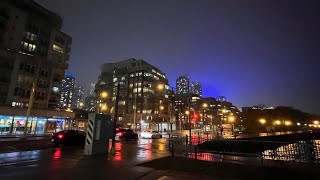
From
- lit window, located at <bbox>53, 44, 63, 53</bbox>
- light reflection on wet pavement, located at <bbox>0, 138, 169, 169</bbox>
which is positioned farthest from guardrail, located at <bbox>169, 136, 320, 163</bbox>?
lit window, located at <bbox>53, 44, 63, 53</bbox>

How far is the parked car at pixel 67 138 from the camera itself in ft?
76.2

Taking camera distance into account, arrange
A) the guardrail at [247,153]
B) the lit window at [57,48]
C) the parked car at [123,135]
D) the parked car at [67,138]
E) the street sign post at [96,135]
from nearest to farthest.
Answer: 1. the guardrail at [247,153]
2. the street sign post at [96,135]
3. the parked car at [67,138]
4. the parked car at [123,135]
5. the lit window at [57,48]

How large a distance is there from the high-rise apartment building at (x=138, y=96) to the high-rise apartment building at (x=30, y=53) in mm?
45829

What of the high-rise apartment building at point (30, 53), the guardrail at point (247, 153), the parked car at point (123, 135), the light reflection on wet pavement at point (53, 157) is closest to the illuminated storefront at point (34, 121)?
the high-rise apartment building at point (30, 53)

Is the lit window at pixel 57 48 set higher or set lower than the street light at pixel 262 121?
higher

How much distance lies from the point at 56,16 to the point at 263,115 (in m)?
81.3

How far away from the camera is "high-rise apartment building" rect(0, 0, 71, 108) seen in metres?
54.0

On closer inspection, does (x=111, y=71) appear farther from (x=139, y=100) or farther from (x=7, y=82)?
(x=7, y=82)

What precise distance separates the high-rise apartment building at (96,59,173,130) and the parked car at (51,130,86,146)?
82457 millimetres

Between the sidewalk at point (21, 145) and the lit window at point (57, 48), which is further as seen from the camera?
the lit window at point (57, 48)

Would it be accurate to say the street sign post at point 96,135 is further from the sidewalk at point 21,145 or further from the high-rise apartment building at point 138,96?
the high-rise apartment building at point 138,96

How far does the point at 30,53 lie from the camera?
198ft

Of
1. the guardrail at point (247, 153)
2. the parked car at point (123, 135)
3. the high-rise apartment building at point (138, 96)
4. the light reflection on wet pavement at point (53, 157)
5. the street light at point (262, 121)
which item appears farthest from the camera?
the high-rise apartment building at point (138, 96)

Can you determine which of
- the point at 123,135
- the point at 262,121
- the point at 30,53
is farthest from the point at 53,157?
the point at 262,121
